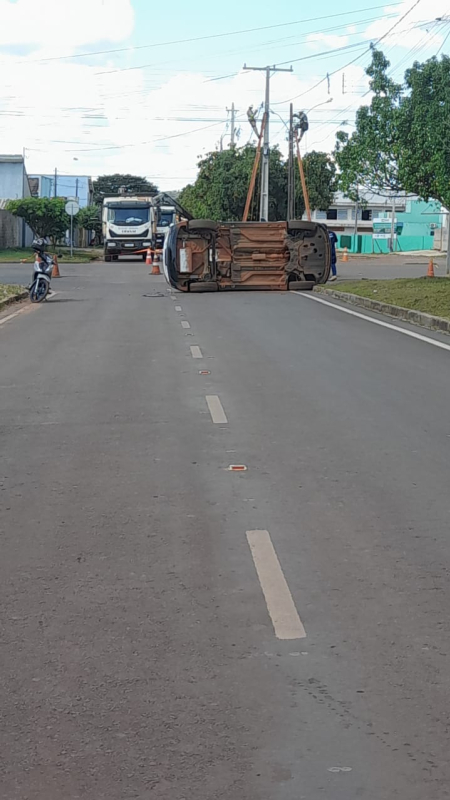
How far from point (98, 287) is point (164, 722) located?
3015 cm

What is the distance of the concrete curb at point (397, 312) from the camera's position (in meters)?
20.5

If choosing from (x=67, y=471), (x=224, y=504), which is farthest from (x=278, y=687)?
(x=67, y=471)

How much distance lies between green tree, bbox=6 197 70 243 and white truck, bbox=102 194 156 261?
4.00 meters

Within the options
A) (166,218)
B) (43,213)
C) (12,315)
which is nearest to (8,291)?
(12,315)

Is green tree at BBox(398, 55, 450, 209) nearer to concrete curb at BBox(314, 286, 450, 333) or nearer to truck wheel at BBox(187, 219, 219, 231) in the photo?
concrete curb at BBox(314, 286, 450, 333)

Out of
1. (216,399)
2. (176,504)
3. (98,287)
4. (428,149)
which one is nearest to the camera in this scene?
(176,504)

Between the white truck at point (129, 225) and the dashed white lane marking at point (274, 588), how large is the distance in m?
48.4

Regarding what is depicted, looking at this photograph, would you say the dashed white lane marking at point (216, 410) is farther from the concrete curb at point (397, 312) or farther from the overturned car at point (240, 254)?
the overturned car at point (240, 254)

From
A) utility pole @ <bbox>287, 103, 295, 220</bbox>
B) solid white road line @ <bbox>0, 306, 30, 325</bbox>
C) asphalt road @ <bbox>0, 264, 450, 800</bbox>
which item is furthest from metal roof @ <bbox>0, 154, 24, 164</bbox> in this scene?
asphalt road @ <bbox>0, 264, 450, 800</bbox>

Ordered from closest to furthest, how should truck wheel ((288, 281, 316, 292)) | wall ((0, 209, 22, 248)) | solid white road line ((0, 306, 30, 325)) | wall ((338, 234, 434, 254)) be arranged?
solid white road line ((0, 306, 30, 325)) → truck wheel ((288, 281, 316, 292)) → wall ((0, 209, 22, 248)) → wall ((338, 234, 434, 254))

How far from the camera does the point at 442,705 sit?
433cm

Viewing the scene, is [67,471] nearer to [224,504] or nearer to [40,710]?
[224,504]

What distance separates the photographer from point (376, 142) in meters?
32.5

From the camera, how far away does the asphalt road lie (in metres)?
3.91
